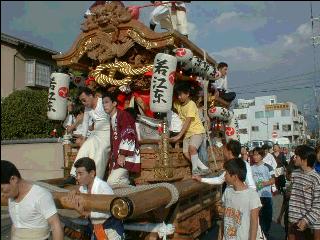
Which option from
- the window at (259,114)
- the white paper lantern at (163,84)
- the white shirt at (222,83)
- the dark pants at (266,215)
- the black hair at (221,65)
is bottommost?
the dark pants at (266,215)

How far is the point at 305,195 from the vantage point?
443cm

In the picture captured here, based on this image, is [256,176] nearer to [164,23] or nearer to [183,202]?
[183,202]

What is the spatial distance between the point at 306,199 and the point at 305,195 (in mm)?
45

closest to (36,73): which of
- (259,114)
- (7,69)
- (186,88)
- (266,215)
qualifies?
(7,69)

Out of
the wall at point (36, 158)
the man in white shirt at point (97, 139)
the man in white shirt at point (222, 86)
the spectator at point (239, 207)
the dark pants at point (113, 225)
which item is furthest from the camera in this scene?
the wall at point (36, 158)

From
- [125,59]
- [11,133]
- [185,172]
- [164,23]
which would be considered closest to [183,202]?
[185,172]

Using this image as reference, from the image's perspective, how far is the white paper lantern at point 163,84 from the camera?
5.91 meters

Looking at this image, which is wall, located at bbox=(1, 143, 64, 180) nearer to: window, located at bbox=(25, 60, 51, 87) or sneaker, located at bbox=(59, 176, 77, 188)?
window, located at bbox=(25, 60, 51, 87)

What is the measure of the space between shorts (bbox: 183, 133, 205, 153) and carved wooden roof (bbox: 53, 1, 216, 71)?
1431 mm

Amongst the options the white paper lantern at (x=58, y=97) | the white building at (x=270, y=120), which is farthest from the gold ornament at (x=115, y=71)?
the white building at (x=270, y=120)

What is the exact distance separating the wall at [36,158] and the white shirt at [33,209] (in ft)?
33.9

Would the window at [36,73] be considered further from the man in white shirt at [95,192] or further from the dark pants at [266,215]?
the man in white shirt at [95,192]

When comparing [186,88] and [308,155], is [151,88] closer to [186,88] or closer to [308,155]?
[186,88]

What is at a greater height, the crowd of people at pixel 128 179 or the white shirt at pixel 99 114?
the white shirt at pixel 99 114
